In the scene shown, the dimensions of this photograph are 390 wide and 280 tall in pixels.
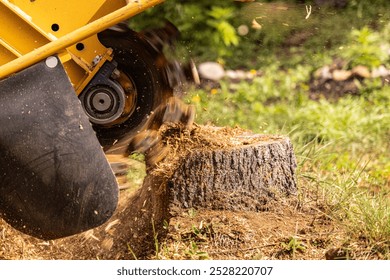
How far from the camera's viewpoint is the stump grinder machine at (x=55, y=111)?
4.22 m

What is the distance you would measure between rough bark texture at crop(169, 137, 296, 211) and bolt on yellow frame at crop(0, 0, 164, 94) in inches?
24.4

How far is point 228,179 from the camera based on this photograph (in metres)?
4.56

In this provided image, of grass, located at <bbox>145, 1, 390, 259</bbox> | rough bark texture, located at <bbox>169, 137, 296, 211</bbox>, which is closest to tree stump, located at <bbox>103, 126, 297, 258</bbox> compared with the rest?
rough bark texture, located at <bbox>169, 137, 296, 211</bbox>

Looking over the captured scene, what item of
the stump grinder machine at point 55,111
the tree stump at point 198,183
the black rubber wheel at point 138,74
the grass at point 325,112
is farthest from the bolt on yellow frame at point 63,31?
the grass at point 325,112

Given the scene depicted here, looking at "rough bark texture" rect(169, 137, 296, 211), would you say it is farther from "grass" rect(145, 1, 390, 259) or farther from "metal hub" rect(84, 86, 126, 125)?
"metal hub" rect(84, 86, 126, 125)

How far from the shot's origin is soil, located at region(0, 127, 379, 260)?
4.42m

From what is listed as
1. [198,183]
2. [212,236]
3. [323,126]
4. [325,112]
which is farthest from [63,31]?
[325,112]

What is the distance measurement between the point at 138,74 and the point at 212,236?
0.91 metres

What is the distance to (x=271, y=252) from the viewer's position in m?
4.42

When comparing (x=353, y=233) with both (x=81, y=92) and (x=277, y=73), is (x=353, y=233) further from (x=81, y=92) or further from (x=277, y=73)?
(x=277, y=73)

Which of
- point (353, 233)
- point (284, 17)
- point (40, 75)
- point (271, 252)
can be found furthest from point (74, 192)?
point (284, 17)

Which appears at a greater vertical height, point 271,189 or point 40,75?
point 40,75

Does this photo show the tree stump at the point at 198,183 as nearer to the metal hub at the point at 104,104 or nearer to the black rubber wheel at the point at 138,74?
the black rubber wheel at the point at 138,74

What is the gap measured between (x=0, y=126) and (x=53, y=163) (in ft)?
0.86
